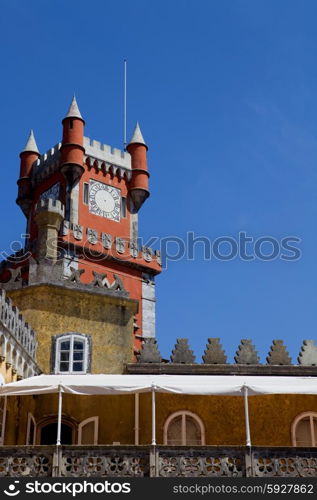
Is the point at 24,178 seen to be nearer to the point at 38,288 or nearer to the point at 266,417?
the point at 38,288

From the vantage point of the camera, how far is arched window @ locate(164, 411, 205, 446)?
23.8 meters

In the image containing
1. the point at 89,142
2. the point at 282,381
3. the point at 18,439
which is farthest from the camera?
the point at 89,142

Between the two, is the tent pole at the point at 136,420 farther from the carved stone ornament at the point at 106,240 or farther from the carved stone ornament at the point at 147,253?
the carved stone ornament at the point at 147,253

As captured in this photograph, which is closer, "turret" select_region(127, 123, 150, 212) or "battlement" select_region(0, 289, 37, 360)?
"battlement" select_region(0, 289, 37, 360)

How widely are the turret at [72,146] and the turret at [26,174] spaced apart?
4.71 meters

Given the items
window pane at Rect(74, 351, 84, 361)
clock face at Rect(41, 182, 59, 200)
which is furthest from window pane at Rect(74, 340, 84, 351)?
clock face at Rect(41, 182, 59, 200)

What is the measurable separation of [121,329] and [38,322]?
3.02 metres

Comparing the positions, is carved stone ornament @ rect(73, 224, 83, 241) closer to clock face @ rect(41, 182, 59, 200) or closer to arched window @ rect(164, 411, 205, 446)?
clock face @ rect(41, 182, 59, 200)

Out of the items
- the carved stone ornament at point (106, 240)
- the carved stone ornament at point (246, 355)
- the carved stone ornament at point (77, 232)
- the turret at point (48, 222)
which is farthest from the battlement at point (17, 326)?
the carved stone ornament at point (106, 240)

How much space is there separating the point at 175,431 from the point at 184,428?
30 centimetres

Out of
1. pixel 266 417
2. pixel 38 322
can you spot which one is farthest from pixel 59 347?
pixel 266 417

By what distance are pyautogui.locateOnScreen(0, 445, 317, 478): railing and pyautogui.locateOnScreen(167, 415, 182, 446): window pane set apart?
17.3ft

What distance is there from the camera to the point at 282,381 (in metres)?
20.9
